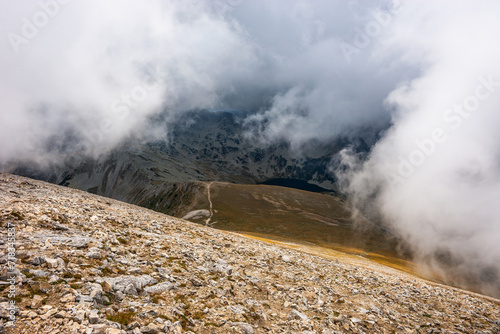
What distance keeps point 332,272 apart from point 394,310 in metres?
7.04

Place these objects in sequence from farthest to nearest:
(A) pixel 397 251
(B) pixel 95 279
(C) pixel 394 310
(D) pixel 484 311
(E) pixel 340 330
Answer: (A) pixel 397 251 → (D) pixel 484 311 → (C) pixel 394 310 → (E) pixel 340 330 → (B) pixel 95 279

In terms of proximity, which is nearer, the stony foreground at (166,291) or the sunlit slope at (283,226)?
the stony foreground at (166,291)

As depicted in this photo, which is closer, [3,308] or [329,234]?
[3,308]

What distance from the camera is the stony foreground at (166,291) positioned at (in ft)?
27.7

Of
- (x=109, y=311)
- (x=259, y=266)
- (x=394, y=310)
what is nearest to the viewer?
(x=109, y=311)

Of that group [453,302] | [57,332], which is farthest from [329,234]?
[57,332]

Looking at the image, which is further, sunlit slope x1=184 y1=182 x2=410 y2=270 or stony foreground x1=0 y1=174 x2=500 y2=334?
sunlit slope x1=184 y1=182 x2=410 y2=270

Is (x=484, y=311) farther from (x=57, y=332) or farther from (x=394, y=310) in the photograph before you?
(x=57, y=332)

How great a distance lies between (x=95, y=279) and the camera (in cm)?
1044

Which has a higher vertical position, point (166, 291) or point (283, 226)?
point (166, 291)

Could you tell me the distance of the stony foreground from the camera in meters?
8.43

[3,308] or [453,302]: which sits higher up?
[453,302]

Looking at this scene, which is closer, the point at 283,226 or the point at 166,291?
the point at 166,291

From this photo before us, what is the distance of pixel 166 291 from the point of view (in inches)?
470
